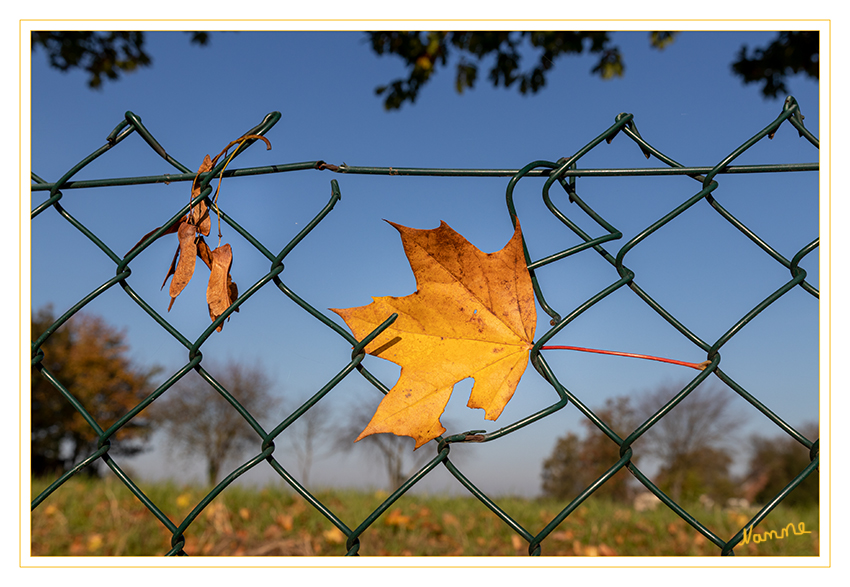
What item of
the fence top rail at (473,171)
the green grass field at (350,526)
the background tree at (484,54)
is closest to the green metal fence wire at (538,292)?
the fence top rail at (473,171)

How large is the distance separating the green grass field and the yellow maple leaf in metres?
2.37

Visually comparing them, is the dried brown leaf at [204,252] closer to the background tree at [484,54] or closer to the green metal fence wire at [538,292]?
the green metal fence wire at [538,292]

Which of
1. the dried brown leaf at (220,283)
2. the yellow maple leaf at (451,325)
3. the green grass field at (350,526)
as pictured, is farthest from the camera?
the green grass field at (350,526)

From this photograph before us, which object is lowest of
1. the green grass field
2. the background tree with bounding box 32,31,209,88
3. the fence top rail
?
the green grass field

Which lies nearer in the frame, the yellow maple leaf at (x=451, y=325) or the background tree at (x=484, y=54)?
the yellow maple leaf at (x=451, y=325)

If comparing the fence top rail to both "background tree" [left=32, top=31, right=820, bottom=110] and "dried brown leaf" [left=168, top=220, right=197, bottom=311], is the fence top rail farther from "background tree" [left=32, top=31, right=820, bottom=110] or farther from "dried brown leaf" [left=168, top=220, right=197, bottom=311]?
"background tree" [left=32, top=31, right=820, bottom=110]

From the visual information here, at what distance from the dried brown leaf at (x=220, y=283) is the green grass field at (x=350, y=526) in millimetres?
2290

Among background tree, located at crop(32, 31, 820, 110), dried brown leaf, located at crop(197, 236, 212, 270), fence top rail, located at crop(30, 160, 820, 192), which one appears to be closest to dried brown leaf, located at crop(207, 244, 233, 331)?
dried brown leaf, located at crop(197, 236, 212, 270)

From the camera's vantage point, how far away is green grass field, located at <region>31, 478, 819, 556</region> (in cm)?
296

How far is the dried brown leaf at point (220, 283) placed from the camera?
3.04 ft

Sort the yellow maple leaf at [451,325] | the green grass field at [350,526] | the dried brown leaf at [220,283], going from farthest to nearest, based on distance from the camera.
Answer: the green grass field at [350,526], the dried brown leaf at [220,283], the yellow maple leaf at [451,325]

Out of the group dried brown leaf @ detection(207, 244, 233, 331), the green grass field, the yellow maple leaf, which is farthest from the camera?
the green grass field

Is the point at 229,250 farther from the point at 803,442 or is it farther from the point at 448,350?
the point at 803,442
